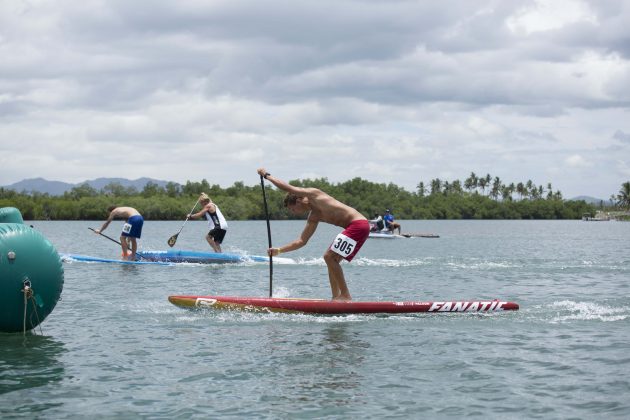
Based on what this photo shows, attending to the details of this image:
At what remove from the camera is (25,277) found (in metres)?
11.6

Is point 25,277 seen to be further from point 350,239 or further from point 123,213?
point 123,213

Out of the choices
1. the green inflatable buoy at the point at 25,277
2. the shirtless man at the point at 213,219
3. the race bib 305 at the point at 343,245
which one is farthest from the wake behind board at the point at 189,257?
the green inflatable buoy at the point at 25,277

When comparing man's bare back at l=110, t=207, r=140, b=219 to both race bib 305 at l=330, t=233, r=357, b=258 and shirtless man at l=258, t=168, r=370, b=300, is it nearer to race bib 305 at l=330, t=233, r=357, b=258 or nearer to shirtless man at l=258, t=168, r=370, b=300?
shirtless man at l=258, t=168, r=370, b=300

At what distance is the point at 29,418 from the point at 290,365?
139 inches

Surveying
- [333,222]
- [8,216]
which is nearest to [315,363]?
[333,222]

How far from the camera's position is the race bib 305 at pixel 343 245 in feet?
47.1

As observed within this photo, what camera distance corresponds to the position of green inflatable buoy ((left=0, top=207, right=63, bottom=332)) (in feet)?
37.8

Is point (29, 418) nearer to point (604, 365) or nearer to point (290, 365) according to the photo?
point (290, 365)

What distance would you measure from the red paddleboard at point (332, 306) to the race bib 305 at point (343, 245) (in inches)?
36.2

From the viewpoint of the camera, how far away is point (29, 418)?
8.05 metres

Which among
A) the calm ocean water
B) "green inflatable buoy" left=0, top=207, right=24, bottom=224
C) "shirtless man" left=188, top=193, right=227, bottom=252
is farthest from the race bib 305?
"shirtless man" left=188, top=193, right=227, bottom=252

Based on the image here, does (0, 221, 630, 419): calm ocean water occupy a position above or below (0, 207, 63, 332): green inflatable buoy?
below

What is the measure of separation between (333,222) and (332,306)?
1.54m

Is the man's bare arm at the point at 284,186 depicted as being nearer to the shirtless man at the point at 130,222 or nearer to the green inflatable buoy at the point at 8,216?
the green inflatable buoy at the point at 8,216
